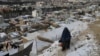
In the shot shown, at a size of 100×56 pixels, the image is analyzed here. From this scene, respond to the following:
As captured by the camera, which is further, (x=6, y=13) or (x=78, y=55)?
(x=6, y=13)

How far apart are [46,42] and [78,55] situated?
2741 mm

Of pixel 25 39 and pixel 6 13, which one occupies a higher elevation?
pixel 25 39

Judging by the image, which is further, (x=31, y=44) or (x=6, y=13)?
(x=6, y=13)

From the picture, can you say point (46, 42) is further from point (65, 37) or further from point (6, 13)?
point (6, 13)

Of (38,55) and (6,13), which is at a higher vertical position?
(38,55)

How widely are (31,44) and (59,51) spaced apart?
4.88ft

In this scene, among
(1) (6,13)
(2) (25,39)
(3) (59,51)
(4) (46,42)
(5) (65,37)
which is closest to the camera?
(3) (59,51)

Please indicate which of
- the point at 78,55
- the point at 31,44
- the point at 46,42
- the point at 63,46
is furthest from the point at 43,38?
the point at 78,55

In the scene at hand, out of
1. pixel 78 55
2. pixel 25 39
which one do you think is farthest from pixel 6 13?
pixel 78 55

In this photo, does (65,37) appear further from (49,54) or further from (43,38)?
(43,38)

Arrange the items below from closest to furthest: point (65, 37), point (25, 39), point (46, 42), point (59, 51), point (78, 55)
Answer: point (78, 55) → point (59, 51) → point (65, 37) → point (46, 42) → point (25, 39)

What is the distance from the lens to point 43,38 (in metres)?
10.5

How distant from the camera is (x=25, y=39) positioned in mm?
11180

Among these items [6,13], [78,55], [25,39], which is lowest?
[6,13]
